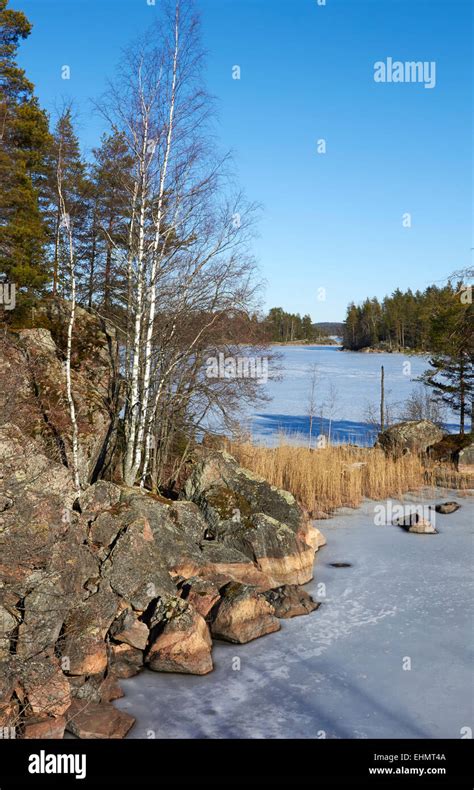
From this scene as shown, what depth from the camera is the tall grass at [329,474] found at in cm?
1358

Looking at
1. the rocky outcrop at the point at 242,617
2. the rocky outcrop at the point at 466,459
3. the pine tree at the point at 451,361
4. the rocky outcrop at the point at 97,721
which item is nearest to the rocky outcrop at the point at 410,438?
the rocky outcrop at the point at 466,459

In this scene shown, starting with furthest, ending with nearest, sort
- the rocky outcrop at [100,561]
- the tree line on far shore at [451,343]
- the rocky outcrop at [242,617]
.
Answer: the tree line on far shore at [451,343] → the rocky outcrop at [242,617] → the rocky outcrop at [100,561]

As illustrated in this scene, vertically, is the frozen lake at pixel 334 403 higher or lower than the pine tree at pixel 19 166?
lower

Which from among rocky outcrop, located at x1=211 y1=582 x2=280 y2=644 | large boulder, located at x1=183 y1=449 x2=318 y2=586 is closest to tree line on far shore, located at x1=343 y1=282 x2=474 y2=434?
large boulder, located at x1=183 y1=449 x2=318 y2=586

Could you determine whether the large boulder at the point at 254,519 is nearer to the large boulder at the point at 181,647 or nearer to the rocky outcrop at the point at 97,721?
the large boulder at the point at 181,647

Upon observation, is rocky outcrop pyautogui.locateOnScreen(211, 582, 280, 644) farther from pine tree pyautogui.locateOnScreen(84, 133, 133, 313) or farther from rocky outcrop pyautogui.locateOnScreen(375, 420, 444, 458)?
rocky outcrop pyautogui.locateOnScreen(375, 420, 444, 458)

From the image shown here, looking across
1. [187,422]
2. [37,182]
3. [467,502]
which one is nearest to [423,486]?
[467,502]

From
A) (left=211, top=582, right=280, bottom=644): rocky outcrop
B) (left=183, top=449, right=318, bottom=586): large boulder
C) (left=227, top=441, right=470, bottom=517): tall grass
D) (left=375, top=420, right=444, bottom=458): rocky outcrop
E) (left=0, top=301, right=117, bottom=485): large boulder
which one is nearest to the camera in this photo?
(left=211, top=582, right=280, bottom=644): rocky outcrop

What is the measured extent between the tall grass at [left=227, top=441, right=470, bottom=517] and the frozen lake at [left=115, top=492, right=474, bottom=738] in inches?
154

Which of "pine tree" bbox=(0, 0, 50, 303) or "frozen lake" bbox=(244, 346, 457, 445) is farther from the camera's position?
"frozen lake" bbox=(244, 346, 457, 445)

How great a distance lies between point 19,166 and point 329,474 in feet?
32.0

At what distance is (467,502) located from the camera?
45.8ft

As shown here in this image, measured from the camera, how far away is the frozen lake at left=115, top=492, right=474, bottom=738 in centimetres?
573

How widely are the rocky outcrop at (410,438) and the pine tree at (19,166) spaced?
963cm
